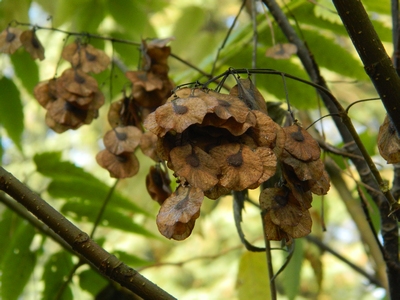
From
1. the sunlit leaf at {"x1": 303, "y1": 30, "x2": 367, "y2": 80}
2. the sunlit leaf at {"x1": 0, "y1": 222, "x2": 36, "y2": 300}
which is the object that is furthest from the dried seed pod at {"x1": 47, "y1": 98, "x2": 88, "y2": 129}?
the sunlit leaf at {"x1": 303, "y1": 30, "x2": 367, "y2": 80}

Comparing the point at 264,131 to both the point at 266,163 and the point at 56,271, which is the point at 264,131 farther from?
the point at 56,271

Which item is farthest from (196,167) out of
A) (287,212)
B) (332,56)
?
(332,56)

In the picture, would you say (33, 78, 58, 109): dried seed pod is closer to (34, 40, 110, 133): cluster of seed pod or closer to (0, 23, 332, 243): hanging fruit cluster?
(34, 40, 110, 133): cluster of seed pod

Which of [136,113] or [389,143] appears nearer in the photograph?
[389,143]

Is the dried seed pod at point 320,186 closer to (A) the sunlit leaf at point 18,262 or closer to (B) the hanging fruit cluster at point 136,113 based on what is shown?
(B) the hanging fruit cluster at point 136,113

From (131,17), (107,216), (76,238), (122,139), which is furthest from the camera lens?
(131,17)

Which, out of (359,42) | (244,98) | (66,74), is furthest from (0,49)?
A: (359,42)
